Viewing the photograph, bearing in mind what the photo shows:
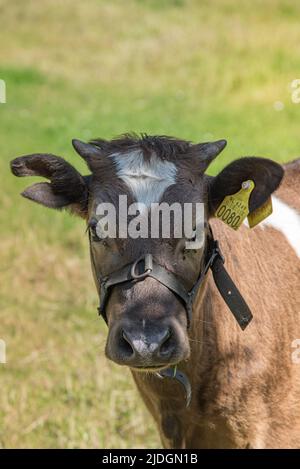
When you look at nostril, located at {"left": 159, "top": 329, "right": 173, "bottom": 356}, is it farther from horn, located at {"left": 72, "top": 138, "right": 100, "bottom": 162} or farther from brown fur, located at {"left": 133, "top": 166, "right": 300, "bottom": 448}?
horn, located at {"left": 72, "top": 138, "right": 100, "bottom": 162}

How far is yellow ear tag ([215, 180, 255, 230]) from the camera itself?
15.5 ft

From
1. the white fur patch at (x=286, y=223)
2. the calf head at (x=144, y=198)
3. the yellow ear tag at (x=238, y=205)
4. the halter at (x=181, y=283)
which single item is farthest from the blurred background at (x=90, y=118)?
the yellow ear tag at (x=238, y=205)

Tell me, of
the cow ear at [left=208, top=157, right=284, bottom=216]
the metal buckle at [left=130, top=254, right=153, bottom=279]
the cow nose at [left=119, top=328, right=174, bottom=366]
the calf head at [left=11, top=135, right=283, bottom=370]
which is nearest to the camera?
the cow nose at [left=119, top=328, right=174, bottom=366]

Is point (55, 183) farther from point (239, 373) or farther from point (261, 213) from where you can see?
point (239, 373)

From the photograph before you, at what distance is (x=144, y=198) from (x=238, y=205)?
515mm

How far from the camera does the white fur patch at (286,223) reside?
5484 millimetres

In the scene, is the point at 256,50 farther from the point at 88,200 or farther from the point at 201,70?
the point at 88,200

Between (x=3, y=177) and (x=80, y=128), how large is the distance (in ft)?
17.9

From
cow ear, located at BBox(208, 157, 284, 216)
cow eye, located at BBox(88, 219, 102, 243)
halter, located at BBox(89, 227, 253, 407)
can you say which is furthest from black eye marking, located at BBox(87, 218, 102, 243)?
cow ear, located at BBox(208, 157, 284, 216)

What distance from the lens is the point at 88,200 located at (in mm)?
4863

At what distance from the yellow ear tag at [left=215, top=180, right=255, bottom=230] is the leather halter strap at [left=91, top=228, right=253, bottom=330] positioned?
0.54ft

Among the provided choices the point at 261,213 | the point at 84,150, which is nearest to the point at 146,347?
the point at 261,213

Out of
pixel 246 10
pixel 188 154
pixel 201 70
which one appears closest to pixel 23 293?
pixel 188 154

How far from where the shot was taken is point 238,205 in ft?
15.5
